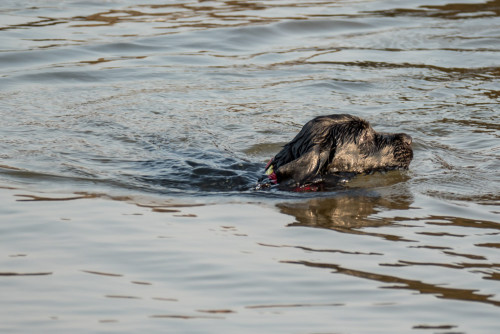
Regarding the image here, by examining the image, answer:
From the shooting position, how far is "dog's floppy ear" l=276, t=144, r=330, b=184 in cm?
760

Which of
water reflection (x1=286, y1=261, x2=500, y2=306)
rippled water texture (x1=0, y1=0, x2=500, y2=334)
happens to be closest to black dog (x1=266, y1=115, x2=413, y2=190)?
rippled water texture (x1=0, y1=0, x2=500, y2=334)

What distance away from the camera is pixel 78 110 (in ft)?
34.2

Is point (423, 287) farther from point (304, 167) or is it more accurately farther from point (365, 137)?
point (365, 137)

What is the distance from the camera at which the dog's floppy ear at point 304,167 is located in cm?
760

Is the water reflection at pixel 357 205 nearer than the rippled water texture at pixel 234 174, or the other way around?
the rippled water texture at pixel 234 174

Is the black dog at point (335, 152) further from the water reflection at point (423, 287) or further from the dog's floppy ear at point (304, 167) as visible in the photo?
the water reflection at point (423, 287)

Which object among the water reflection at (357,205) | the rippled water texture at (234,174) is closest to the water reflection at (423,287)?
the rippled water texture at (234,174)

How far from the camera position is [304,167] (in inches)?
301

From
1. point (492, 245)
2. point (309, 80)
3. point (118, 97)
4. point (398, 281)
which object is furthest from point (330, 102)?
point (398, 281)

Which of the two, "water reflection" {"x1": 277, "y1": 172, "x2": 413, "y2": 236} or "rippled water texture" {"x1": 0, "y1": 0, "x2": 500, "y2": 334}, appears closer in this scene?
"rippled water texture" {"x1": 0, "y1": 0, "x2": 500, "y2": 334}

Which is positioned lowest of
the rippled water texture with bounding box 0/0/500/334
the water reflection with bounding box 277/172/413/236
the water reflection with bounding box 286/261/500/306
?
the water reflection with bounding box 277/172/413/236

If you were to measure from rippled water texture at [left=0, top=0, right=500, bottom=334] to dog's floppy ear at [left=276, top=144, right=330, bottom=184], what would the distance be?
17 cm

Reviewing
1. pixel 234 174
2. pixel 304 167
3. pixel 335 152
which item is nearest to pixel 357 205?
pixel 304 167

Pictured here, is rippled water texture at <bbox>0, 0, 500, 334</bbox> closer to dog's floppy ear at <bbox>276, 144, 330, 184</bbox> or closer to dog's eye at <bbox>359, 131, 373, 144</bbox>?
dog's floppy ear at <bbox>276, 144, 330, 184</bbox>
